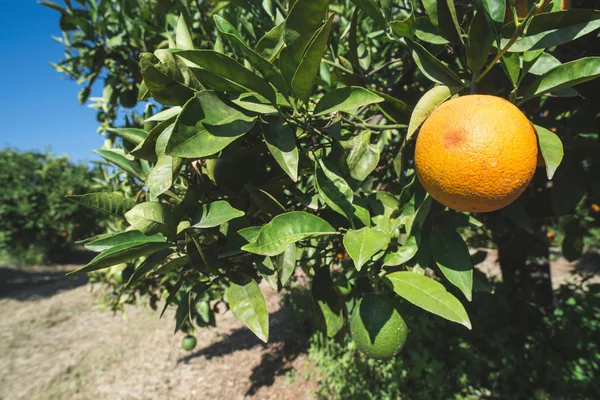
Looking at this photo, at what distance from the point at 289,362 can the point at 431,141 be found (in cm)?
359

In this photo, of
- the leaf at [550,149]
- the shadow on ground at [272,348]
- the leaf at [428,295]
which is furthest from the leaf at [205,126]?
the shadow on ground at [272,348]

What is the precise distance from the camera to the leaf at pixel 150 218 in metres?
0.71

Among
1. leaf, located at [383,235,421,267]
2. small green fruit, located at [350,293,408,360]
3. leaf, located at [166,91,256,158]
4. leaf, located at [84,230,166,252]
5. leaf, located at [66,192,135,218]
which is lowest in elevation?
small green fruit, located at [350,293,408,360]

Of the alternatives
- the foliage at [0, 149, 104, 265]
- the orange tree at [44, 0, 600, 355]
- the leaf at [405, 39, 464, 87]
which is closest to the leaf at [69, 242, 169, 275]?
the orange tree at [44, 0, 600, 355]

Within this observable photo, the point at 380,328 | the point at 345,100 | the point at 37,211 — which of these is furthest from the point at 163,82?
the point at 37,211

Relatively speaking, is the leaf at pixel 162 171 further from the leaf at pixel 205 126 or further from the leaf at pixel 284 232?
the leaf at pixel 284 232

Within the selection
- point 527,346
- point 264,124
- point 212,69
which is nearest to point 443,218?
point 264,124

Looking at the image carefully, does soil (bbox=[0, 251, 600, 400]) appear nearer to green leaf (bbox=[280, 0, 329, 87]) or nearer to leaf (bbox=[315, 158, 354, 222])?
leaf (bbox=[315, 158, 354, 222])

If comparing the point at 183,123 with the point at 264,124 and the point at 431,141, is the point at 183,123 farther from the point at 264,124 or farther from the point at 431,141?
the point at 431,141

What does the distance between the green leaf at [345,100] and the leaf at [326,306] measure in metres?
0.49

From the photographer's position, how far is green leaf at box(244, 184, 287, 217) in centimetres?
81

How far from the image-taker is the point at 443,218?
96 cm

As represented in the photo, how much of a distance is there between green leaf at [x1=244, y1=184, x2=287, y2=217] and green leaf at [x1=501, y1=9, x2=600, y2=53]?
584 mm

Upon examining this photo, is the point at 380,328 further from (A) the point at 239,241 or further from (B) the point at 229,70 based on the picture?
(B) the point at 229,70
